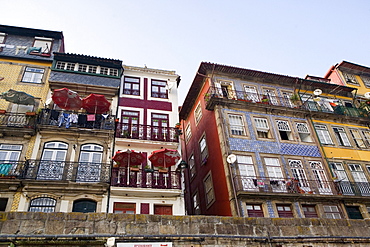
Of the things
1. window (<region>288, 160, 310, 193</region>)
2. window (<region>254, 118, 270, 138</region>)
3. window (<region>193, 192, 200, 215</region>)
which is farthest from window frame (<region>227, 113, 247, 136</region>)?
window (<region>193, 192, 200, 215</region>)

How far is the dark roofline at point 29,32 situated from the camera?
20516 millimetres

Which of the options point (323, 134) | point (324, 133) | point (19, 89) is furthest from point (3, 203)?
point (324, 133)

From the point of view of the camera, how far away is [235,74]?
75.1 feet

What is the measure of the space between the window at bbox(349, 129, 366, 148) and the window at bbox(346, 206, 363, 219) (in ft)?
19.2

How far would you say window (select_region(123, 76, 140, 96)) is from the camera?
65.3 feet

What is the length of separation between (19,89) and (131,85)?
6.76 meters

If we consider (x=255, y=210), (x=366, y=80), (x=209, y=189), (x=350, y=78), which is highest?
(x=366, y=80)

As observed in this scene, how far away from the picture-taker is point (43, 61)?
1952 cm

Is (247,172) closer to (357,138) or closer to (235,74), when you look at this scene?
(235,74)

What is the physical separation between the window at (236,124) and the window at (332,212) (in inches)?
264

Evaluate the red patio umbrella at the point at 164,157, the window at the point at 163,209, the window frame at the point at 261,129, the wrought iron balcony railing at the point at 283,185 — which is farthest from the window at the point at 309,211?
the red patio umbrella at the point at 164,157

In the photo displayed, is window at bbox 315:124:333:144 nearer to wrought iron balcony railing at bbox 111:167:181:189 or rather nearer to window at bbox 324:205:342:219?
window at bbox 324:205:342:219

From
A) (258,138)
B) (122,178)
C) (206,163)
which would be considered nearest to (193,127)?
(206,163)

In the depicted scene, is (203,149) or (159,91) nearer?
(159,91)
